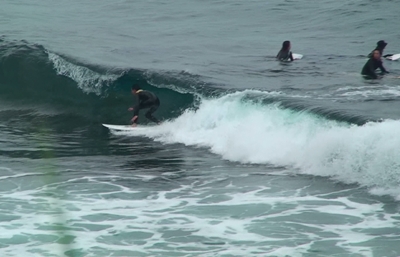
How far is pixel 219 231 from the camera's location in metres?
10.6

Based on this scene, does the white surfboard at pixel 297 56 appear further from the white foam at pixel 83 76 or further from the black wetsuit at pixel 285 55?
the white foam at pixel 83 76

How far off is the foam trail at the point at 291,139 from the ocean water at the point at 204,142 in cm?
4

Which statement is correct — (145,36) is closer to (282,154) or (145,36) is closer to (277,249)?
(282,154)

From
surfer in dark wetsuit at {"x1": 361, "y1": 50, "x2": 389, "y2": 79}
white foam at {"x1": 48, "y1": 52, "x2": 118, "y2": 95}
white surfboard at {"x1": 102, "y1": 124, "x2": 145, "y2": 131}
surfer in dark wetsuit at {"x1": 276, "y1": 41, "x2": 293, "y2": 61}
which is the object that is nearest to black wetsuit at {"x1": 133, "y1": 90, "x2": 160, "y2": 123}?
white surfboard at {"x1": 102, "y1": 124, "x2": 145, "y2": 131}

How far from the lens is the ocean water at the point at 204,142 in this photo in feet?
34.8

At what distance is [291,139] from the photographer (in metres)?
15.6

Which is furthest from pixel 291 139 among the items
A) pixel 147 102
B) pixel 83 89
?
pixel 83 89

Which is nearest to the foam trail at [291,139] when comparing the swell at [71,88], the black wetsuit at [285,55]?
the swell at [71,88]

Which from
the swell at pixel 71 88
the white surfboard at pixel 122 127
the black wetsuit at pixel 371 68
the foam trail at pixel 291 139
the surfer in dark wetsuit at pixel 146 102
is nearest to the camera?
the foam trail at pixel 291 139

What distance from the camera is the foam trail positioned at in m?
13.0

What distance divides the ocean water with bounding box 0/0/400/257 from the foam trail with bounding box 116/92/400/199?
0.04 meters

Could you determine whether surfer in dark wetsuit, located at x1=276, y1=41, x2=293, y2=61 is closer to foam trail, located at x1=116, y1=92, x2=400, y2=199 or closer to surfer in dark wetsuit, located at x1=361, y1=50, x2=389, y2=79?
surfer in dark wetsuit, located at x1=361, y1=50, x2=389, y2=79

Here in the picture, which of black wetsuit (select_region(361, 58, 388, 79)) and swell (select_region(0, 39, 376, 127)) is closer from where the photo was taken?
swell (select_region(0, 39, 376, 127))

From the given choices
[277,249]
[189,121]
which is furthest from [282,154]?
[277,249]
